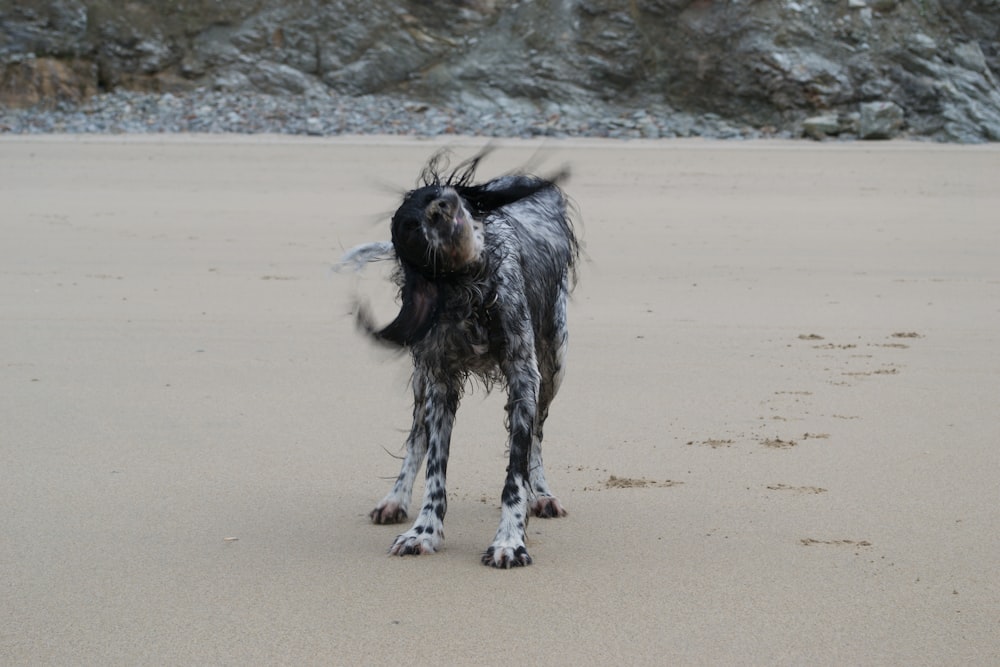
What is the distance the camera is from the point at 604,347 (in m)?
8.86

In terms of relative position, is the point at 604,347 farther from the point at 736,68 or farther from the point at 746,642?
the point at 736,68

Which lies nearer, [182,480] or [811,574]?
[811,574]

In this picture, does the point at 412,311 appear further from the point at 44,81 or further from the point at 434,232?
the point at 44,81

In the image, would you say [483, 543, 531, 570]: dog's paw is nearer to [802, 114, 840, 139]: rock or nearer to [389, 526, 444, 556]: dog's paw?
[389, 526, 444, 556]: dog's paw

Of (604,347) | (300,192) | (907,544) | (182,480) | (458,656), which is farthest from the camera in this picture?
(300,192)

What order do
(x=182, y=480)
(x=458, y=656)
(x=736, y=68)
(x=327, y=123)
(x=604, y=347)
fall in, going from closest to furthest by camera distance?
(x=458, y=656) < (x=182, y=480) < (x=604, y=347) < (x=327, y=123) < (x=736, y=68)

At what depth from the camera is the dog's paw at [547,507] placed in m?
5.64

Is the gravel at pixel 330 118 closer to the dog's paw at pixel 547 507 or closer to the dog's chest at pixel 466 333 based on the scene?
the dog's paw at pixel 547 507

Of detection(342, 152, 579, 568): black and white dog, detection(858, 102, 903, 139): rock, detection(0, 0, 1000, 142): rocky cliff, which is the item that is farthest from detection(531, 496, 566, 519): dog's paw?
detection(0, 0, 1000, 142): rocky cliff

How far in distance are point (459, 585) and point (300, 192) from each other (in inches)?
475

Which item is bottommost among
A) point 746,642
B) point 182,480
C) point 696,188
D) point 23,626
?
point 696,188

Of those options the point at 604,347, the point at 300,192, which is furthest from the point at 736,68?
the point at 604,347

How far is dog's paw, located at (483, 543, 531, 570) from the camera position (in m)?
4.91

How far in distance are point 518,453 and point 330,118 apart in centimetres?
2156
